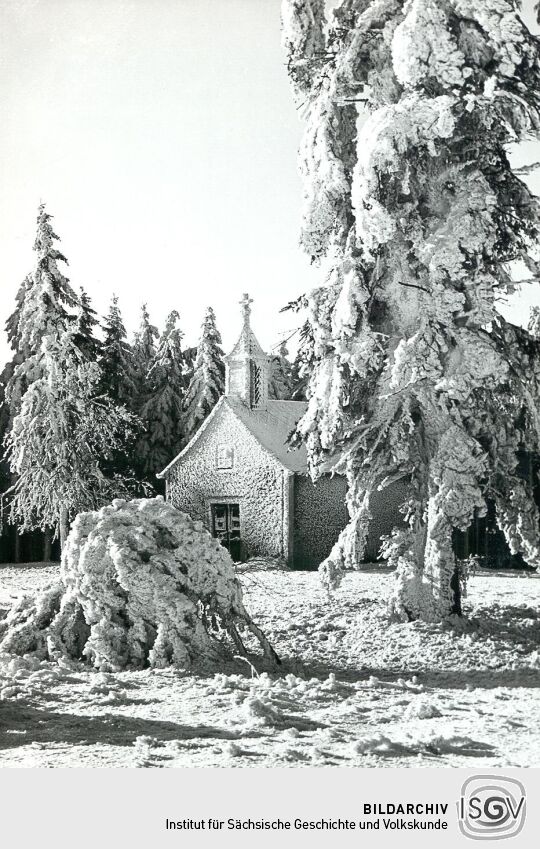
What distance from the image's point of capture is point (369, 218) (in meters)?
11.0

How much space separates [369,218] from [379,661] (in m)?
5.65

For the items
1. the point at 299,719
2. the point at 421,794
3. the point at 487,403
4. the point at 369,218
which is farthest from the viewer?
the point at 487,403

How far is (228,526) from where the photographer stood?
894 inches

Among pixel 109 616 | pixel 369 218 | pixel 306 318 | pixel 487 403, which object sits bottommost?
pixel 109 616

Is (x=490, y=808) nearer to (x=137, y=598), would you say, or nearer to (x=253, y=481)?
(x=137, y=598)

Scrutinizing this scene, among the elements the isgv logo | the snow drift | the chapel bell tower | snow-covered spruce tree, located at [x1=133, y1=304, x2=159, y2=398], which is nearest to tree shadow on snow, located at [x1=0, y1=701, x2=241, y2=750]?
the snow drift

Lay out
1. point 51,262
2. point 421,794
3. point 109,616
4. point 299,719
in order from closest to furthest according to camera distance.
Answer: point 421,794 < point 299,719 < point 109,616 < point 51,262

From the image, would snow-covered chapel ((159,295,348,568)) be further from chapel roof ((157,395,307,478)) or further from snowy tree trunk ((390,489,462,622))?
snowy tree trunk ((390,489,462,622))

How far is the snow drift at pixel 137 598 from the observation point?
9.93m

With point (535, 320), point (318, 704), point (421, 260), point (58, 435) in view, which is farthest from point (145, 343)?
point (318, 704)

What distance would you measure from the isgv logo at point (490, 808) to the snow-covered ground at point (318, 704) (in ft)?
0.94

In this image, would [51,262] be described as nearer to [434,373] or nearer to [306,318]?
[306,318]

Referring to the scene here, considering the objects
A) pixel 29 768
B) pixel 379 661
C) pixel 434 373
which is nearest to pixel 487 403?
pixel 434 373

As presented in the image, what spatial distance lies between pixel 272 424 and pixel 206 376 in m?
7.74
